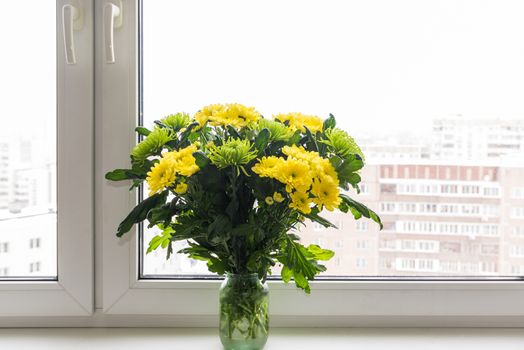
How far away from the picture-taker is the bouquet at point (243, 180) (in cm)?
82

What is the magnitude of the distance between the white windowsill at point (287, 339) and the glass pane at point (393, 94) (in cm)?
12

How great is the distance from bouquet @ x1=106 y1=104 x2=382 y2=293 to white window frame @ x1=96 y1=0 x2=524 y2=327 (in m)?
0.21

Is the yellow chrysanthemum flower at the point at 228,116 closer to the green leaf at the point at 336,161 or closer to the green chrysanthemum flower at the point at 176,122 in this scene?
the green chrysanthemum flower at the point at 176,122

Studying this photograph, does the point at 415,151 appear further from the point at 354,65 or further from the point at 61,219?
the point at 61,219

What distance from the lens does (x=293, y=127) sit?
36.2 inches

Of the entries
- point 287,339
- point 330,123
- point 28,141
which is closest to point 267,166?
point 330,123

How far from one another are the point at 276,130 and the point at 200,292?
0.43 metres

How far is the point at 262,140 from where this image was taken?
0.86 m

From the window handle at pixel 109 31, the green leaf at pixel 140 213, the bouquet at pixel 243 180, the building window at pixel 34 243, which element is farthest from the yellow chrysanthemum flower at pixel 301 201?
the building window at pixel 34 243

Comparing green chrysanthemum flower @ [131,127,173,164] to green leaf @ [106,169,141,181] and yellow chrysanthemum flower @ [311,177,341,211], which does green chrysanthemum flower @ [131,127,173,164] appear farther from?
yellow chrysanthemum flower @ [311,177,341,211]

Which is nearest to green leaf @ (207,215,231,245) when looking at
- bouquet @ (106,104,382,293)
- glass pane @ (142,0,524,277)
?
bouquet @ (106,104,382,293)

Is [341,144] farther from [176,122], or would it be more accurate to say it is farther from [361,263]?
[361,263]

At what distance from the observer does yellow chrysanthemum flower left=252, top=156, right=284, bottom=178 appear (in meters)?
0.82

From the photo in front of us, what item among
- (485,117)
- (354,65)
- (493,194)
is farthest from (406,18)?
(493,194)
